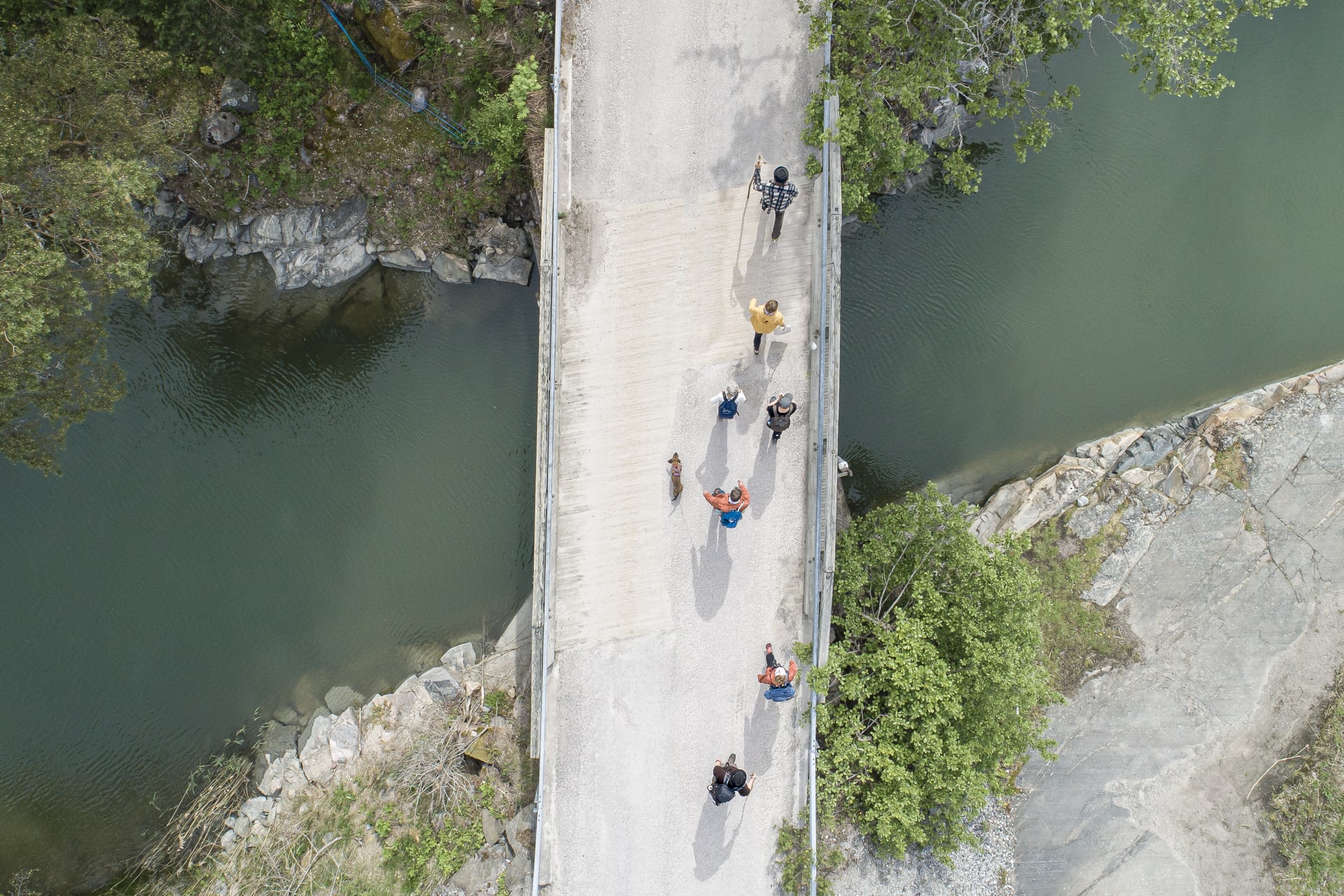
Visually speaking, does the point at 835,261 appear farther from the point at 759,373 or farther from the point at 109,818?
the point at 109,818

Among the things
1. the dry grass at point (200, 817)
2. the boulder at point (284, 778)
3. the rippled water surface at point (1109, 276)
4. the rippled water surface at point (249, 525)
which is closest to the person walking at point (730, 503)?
the rippled water surface at point (1109, 276)

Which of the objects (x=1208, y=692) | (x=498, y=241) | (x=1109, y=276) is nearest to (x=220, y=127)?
(x=498, y=241)

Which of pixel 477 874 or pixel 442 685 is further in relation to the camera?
pixel 442 685

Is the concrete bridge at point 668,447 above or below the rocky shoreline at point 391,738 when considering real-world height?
above

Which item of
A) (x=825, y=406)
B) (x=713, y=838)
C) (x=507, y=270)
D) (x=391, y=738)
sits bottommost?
(x=391, y=738)

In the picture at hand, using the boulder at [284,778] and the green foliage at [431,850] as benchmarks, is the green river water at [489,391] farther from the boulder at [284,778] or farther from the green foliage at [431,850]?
the green foliage at [431,850]

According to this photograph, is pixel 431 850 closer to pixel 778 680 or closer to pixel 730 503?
pixel 778 680
